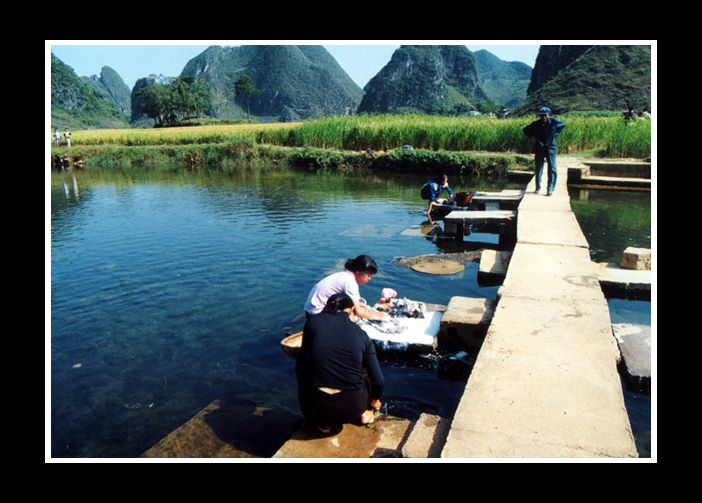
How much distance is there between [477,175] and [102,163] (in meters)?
24.5

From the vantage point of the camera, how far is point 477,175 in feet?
69.1

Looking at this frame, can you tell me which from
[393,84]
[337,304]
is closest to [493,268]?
[337,304]

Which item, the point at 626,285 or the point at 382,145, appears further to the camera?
the point at 382,145

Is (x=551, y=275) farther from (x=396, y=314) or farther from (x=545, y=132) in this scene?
(x=545, y=132)

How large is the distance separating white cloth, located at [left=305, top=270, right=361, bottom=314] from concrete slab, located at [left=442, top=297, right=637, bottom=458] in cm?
138

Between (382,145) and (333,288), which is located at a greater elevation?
(382,145)

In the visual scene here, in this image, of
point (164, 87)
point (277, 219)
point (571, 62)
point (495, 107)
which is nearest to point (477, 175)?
point (277, 219)

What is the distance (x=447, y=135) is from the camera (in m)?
23.7

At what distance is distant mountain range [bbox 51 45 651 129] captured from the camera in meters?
57.1

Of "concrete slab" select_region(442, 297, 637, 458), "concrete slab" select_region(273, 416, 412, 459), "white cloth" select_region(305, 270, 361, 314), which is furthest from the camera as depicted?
"white cloth" select_region(305, 270, 361, 314)

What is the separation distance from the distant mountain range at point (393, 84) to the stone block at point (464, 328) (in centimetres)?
5542

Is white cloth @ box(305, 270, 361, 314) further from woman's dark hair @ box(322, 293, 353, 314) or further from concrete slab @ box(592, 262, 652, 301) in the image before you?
Answer: concrete slab @ box(592, 262, 652, 301)

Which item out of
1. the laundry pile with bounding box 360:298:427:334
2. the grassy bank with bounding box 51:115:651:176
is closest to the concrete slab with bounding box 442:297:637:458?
the laundry pile with bounding box 360:298:427:334

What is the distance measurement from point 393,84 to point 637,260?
122799 millimetres
